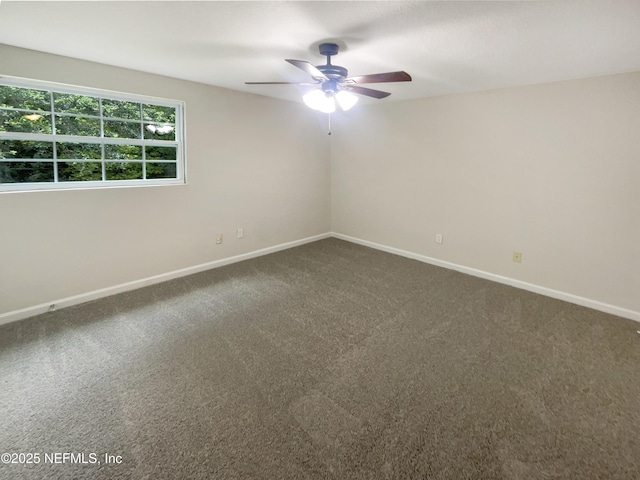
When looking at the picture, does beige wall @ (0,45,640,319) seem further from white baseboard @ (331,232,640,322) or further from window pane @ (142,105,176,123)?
window pane @ (142,105,176,123)

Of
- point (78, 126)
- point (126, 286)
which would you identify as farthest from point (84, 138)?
point (126, 286)

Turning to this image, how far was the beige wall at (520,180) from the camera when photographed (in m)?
2.83

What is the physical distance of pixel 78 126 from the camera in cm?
291

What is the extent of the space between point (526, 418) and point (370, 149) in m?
3.62

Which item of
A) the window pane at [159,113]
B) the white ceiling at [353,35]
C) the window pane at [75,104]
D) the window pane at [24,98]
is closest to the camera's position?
the white ceiling at [353,35]

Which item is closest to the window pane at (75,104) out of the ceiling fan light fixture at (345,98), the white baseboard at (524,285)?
the ceiling fan light fixture at (345,98)

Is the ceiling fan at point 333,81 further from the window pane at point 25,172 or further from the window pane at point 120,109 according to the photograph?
the window pane at point 25,172

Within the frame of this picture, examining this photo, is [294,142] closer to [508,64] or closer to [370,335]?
[508,64]

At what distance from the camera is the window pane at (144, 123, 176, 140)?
132 inches

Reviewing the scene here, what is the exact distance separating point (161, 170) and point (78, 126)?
0.79 meters

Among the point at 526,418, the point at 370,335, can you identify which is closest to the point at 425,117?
the point at 370,335

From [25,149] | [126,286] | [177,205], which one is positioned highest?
[25,149]

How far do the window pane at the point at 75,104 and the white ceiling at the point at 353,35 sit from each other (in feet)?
1.23

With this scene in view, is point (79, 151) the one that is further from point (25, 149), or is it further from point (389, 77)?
→ point (389, 77)
